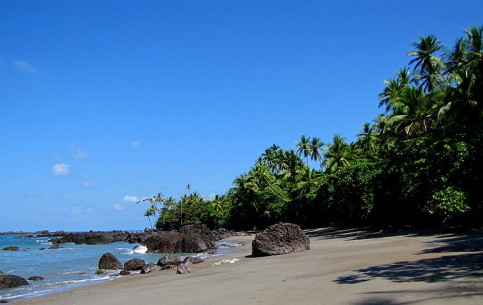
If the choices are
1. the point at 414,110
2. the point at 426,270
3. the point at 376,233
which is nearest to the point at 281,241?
the point at 376,233

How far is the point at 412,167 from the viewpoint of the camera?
65.8ft

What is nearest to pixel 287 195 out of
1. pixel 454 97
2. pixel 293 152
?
pixel 293 152

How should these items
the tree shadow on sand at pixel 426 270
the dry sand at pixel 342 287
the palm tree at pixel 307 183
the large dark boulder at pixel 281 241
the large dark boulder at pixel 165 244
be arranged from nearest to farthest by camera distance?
the dry sand at pixel 342 287 < the tree shadow on sand at pixel 426 270 < the large dark boulder at pixel 281 241 < the large dark boulder at pixel 165 244 < the palm tree at pixel 307 183

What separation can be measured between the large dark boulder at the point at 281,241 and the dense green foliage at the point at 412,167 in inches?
239

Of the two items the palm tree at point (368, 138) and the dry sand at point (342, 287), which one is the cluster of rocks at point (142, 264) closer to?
the dry sand at point (342, 287)

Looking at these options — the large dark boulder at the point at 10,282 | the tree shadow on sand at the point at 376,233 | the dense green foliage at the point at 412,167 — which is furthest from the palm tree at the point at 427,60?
the large dark boulder at the point at 10,282

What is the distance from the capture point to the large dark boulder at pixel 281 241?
1714 cm

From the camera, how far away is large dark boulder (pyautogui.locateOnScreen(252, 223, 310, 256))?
56.2 ft

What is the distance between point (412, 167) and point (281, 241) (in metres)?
8.16

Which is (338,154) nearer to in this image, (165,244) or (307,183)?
(307,183)

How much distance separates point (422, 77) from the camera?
128 feet

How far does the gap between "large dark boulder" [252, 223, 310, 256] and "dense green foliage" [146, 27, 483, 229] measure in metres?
6.06

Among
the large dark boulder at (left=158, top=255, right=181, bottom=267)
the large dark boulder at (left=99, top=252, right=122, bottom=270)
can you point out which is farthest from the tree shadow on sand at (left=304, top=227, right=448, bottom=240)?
the large dark boulder at (left=99, top=252, right=122, bottom=270)

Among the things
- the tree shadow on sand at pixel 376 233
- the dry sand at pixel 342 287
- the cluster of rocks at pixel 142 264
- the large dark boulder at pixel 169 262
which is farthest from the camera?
the large dark boulder at pixel 169 262
